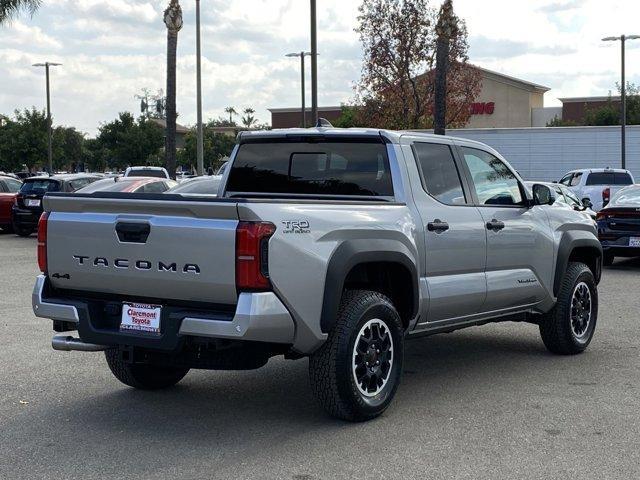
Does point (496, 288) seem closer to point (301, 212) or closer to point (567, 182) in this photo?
point (301, 212)

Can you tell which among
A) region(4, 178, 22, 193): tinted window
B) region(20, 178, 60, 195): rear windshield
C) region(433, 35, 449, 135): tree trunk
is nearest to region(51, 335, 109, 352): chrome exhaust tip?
region(20, 178, 60, 195): rear windshield

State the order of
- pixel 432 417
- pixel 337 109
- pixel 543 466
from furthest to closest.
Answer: pixel 337 109
pixel 432 417
pixel 543 466

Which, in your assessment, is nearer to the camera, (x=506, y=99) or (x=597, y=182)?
(x=597, y=182)

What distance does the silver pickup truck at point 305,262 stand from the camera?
5543 millimetres

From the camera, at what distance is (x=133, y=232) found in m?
5.78

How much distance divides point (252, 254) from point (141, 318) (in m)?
0.92

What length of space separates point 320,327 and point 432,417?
45.2 inches

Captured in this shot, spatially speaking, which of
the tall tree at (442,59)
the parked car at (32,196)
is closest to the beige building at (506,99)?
the tall tree at (442,59)

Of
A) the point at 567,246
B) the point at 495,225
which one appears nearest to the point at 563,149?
the point at 567,246

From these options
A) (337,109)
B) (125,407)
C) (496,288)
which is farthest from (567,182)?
(337,109)

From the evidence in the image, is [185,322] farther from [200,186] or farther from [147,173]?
[147,173]

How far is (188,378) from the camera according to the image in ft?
25.1

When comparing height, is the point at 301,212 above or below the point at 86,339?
above

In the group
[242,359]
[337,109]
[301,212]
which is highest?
[337,109]
